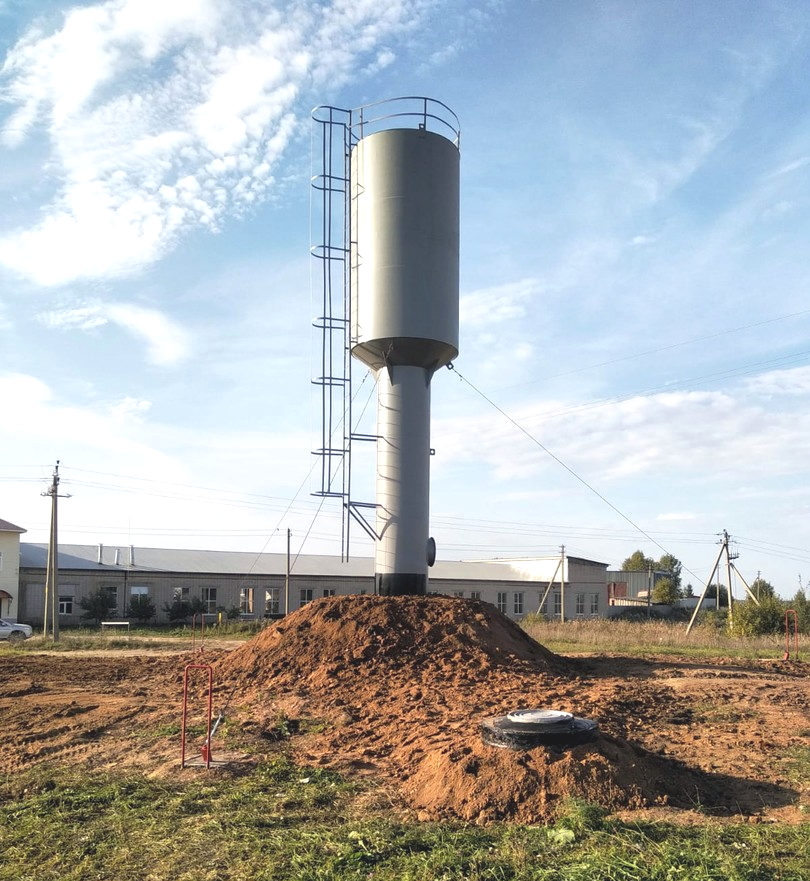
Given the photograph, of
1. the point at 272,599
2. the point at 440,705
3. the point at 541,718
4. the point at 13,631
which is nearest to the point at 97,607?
the point at 272,599

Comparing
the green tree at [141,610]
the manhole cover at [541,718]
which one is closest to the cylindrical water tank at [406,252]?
the manhole cover at [541,718]

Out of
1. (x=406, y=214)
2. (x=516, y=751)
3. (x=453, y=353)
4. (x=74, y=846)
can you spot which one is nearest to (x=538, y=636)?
(x=453, y=353)

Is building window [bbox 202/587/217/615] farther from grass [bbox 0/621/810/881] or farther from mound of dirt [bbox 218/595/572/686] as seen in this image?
grass [bbox 0/621/810/881]

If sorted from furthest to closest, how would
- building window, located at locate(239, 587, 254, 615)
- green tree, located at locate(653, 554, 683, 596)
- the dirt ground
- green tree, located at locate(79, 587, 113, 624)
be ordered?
green tree, located at locate(653, 554, 683, 596) < building window, located at locate(239, 587, 254, 615) < green tree, located at locate(79, 587, 113, 624) < the dirt ground

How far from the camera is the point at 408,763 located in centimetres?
1000

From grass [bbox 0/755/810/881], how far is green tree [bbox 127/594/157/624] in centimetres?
4014

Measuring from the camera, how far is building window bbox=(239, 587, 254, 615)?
52281 mm

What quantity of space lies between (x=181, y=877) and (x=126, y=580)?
148ft

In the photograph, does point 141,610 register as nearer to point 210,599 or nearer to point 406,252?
point 210,599

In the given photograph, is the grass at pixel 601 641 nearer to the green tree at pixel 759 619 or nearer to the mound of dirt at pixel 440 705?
the green tree at pixel 759 619

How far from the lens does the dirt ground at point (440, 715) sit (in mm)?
8703

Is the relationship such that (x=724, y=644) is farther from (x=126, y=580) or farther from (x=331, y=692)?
(x=126, y=580)

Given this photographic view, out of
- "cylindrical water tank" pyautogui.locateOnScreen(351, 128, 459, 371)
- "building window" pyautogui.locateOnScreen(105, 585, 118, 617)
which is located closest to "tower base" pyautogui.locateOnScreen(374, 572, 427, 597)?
"cylindrical water tank" pyautogui.locateOnScreen(351, 128, 459, 371)

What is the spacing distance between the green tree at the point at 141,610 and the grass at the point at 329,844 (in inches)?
1580
